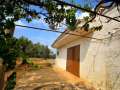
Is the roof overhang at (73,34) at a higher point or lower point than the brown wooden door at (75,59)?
higher

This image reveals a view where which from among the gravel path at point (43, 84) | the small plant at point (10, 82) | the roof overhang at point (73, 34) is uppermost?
the roof overhang at point (73, 34)

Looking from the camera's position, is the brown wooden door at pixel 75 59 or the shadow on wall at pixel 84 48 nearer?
the shadow on wall at pixel 84 48

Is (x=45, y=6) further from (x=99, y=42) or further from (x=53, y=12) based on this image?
(x=99, y=42)

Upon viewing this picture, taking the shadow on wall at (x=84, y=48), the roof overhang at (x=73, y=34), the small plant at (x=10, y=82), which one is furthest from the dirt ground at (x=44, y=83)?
the roof overhang at (x=73, y=34)

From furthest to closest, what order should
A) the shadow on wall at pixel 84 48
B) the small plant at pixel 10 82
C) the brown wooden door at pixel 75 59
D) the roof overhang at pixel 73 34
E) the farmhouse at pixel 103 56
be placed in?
1. the brown wooden door at pixel 75 59
2. the shadow on wall at pixel 84 48
3. the roof overhang at pixel 73 34
4. the farmhouse at pixel 103 56
5. the small plant at pixel 10 82

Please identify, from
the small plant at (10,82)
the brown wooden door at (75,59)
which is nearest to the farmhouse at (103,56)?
the brown wooden door at (75,59)

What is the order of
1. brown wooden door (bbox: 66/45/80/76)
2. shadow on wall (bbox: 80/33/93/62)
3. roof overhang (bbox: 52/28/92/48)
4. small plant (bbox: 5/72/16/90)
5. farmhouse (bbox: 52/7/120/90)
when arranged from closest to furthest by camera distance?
small plant (bbox: 5/72/16/90), farmhouse (bbox: 52/7/120/90), roof overhang (bbox: 52/28/92/48), shadow on wall (bbox: 80/33/93/62), brown wooden door (bbox: 66/45/80/76)

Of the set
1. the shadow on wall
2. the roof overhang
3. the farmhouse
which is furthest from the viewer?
the shadow on wall

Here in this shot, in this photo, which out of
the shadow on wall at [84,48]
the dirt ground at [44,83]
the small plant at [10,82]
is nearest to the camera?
the small plant at [10,82]

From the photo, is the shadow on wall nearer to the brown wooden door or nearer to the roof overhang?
the roof overhang

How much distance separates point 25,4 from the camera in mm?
4223

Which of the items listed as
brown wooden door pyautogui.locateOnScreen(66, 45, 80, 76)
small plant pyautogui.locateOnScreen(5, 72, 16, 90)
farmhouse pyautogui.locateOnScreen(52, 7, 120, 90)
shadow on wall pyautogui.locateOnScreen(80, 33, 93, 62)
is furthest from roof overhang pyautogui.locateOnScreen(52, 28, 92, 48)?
small plant pyautogui.locateOnScreen(5, 72, 16, 90)

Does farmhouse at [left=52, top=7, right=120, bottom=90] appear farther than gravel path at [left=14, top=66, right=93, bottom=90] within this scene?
No

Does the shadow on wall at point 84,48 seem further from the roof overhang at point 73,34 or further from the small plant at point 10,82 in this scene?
the small plant at point 10,82
